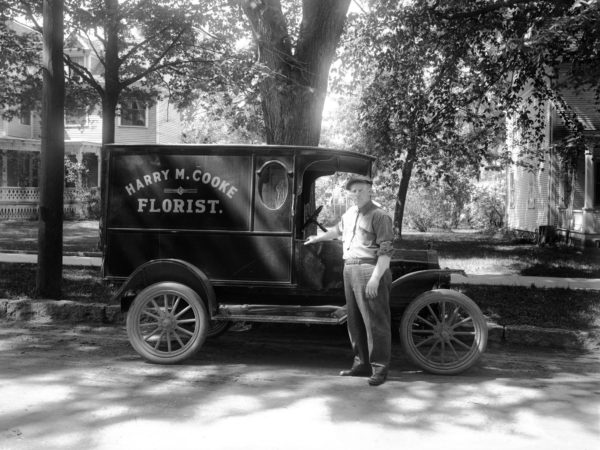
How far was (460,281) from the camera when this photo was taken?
1184 centimetres

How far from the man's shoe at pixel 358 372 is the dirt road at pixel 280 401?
11cm

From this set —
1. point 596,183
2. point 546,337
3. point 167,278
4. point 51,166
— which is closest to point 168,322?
point 167,278

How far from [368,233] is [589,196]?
56.9 feet

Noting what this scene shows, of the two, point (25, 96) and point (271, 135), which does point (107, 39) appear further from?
point (271, 135)

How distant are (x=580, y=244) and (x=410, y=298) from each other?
1669 cm

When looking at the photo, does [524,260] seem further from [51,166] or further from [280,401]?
[280,401]

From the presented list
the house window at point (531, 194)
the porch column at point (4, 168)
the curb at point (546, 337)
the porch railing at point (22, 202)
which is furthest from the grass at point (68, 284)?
the porch column at point (4, 168)

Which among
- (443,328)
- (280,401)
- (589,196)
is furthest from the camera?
(589,196)

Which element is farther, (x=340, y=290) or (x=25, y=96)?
(x=25, y=96)

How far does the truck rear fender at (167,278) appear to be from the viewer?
20.7ft

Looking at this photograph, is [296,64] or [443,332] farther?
[296,64]

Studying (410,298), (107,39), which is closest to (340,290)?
(410,298)

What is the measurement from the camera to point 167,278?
258 inches

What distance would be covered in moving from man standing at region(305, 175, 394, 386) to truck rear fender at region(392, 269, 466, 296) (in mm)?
298
